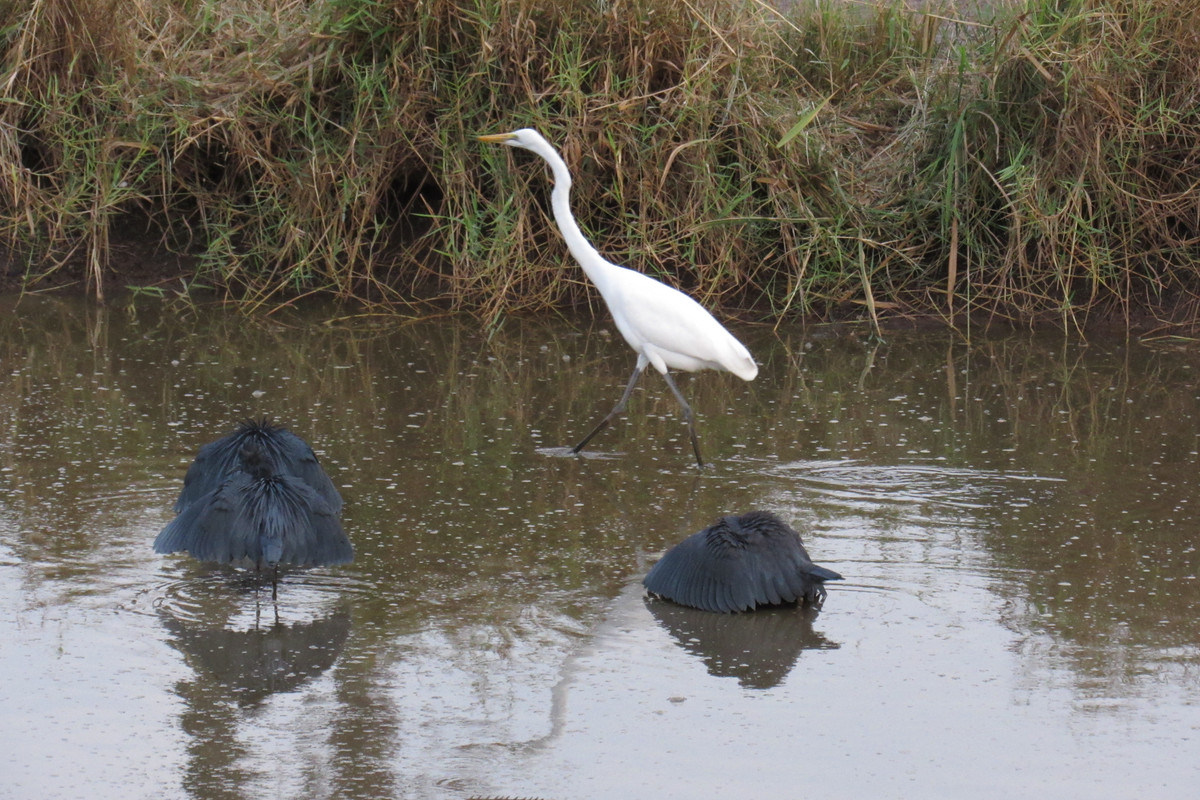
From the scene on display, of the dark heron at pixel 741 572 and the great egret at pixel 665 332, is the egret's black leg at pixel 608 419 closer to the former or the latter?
the great egret at pixel 665 332

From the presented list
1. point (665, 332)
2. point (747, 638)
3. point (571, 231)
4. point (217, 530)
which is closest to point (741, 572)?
point (747, 638)

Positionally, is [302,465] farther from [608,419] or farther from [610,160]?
[610,160]

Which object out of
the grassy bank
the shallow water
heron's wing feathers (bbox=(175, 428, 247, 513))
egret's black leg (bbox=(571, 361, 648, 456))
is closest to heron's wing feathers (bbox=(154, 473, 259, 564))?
the shallow water

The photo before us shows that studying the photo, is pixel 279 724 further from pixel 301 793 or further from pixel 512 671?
pixel 512 671

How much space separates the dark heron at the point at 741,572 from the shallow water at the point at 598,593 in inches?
2.1

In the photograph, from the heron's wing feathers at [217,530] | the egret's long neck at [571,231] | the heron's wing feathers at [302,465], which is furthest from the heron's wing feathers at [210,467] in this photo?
the egret's long neck at [571,231]

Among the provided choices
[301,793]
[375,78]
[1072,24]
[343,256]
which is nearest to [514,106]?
[375,78]

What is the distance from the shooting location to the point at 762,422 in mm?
4914

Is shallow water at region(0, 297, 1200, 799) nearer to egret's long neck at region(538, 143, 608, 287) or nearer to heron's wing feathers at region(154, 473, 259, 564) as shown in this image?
heron's wing feathers at region(154, 473, 259, 564)

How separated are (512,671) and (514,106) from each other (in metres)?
4.21

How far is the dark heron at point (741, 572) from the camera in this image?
3.13 metres

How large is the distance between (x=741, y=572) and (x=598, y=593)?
364 mm

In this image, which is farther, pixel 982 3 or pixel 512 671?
pixel 982 3

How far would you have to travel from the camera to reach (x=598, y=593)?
3283 millimetres
